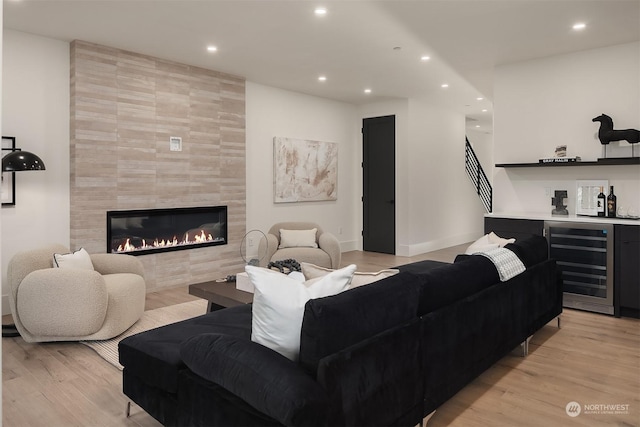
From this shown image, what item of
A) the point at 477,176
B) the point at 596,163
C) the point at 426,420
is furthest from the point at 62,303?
the point at 477,176

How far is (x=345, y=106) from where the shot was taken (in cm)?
805

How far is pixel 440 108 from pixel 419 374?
23.1ft

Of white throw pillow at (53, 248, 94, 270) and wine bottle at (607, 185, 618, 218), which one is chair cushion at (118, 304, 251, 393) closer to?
white throw pillow at (53, 248, 94, 270)

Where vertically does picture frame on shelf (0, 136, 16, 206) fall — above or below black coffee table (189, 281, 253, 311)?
above

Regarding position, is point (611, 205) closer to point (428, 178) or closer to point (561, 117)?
point (561, 117)

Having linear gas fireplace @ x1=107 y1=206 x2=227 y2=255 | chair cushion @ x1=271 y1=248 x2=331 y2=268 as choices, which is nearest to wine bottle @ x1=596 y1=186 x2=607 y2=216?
chair cushion @ x1=271 y1=248 x2=331 y2=268

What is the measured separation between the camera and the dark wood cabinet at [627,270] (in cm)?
416

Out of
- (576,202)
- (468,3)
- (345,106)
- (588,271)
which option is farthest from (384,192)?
(468,3)

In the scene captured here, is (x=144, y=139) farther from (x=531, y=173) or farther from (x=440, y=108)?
(x=440, y=108)

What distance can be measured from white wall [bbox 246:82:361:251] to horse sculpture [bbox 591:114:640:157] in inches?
159

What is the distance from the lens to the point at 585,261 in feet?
14.6

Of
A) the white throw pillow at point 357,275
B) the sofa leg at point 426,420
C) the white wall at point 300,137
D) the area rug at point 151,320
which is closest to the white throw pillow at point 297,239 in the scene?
the white wall at point 300,137
